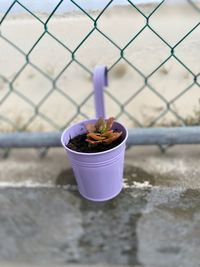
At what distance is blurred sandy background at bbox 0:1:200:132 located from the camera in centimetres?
139

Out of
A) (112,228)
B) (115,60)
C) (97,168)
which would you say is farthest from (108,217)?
(115,60)

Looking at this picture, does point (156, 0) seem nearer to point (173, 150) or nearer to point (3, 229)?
point (173, 150)

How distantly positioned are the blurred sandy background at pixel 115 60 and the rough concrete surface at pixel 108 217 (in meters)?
0.33

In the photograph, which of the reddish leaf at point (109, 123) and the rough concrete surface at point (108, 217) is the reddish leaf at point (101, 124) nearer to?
the reddish leaf at point (109, 123)

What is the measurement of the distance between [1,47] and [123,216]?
1.49 metres

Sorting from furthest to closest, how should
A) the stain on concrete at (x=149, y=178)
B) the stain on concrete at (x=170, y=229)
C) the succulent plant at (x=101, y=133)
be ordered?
the stain on concrete at (x=149, y=178) → the succulent plant at (x=101, y=133) → the stain on concrete at (x=170, y=229)

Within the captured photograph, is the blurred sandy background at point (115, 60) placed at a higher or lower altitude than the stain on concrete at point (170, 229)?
higher

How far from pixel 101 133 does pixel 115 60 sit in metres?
0.72

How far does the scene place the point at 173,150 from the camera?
1.26 meters

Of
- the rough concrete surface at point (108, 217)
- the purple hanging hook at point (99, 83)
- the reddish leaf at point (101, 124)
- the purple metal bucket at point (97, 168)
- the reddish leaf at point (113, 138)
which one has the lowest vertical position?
the rough concrete surface at point (108, 217)

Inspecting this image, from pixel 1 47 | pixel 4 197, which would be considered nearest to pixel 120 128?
pixel 4 197

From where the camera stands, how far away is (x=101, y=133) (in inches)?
37.1

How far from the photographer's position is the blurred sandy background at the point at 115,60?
1.39 metres

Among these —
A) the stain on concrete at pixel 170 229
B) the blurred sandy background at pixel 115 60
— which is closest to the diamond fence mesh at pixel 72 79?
the blurred sandy background at pixel 115 60
